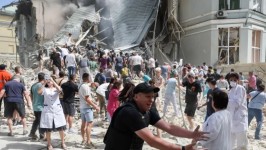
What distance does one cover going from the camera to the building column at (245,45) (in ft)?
78.3

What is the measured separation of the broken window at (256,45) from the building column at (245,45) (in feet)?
3.26

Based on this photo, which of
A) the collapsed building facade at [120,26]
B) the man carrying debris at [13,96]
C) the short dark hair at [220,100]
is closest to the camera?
the short dark hair at [220,100]

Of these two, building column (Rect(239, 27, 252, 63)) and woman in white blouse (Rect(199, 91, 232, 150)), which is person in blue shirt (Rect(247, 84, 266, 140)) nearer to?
woman in white blouse (Rect(199, 91, 232, 150))

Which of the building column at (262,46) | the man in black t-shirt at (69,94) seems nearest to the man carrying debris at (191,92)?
the man in black t-shirt at (69,94)

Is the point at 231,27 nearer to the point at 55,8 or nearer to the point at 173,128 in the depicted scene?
the point at 55,8

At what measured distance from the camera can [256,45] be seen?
25312 millimetres

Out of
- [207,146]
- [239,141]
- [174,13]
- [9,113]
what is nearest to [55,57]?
[9,113]

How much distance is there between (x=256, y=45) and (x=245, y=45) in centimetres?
191

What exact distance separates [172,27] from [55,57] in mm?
14223

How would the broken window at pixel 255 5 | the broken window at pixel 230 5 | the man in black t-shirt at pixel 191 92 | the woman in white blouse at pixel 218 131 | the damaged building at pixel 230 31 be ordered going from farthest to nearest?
the broken window at pixel 255 5, the broken window at pixel 230 5, the damaged building at pixel 230 31, the man in black t-shirt at pixel 191 92, the woman in white blouse at pixel 218 131

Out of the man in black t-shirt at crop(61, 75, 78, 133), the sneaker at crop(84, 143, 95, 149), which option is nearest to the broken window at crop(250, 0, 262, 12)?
the man in black t-shirt at crop(61, 75, 78, 133)

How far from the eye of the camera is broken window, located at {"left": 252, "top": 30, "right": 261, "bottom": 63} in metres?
25.0

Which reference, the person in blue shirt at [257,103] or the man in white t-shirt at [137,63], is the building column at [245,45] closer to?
the man in white t-shirt at [137,63]

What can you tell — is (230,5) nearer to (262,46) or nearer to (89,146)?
(262,46)
